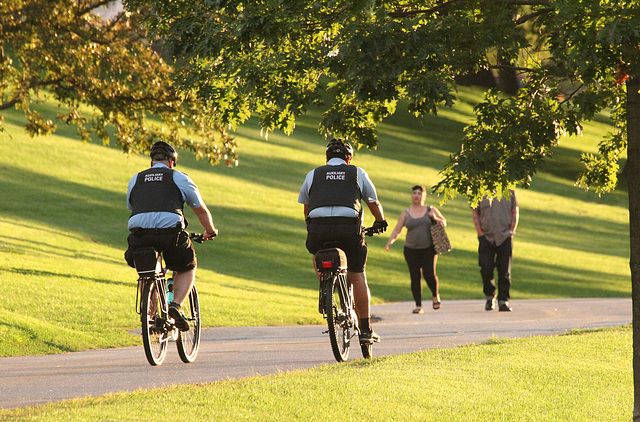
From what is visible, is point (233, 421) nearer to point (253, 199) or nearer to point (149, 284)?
point (149, 284)

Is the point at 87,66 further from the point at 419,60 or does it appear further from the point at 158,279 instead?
the point at 419,60

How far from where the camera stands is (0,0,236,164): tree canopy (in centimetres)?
1666

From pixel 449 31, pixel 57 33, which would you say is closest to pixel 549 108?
pixel 449 31

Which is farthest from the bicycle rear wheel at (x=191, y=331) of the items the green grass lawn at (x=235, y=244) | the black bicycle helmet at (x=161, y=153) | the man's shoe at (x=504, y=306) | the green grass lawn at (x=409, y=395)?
the man's shoe at (x=504, y=306)

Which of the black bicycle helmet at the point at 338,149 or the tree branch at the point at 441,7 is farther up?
the tree branch at the point at 441,7

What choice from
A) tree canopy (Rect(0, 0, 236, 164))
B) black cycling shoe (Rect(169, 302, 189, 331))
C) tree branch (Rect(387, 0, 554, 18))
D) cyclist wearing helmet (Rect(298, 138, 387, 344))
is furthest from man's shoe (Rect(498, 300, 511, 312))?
tree branch (Rect(387, 0, 554, 18))

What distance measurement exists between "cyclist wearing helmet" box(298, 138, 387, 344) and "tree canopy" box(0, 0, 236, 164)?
8.86 metres

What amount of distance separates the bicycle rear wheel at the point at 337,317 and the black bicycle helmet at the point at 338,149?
1.09m

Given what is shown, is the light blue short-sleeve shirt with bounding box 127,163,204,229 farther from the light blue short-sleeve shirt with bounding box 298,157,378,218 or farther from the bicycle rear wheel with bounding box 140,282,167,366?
the light blue short-sleeve shirt with bounding box 298,157,378,218

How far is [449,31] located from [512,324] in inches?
275

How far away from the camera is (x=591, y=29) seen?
572cm

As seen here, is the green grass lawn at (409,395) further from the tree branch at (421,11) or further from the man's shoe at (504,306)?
the man's shoe at (504,306)

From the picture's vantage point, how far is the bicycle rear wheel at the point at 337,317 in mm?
7848

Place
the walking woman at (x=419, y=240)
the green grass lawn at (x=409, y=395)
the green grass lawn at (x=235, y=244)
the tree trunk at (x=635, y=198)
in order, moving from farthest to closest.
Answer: the walking woman at (x=419, y=240) → the green grass lawn at (x=235, y=244) → the tree trunk at (x=635, y=198) → the green grass lawn at (x=409, y=395)
